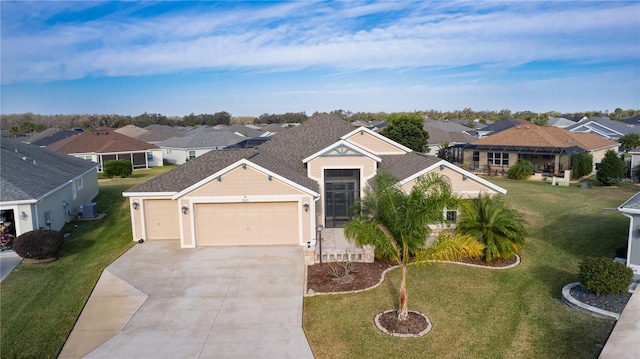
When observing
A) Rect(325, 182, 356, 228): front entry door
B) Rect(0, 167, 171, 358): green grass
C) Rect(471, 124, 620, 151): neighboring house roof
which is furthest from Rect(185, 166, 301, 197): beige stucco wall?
Rect(471, 124, 620, 151): neighboring house roof

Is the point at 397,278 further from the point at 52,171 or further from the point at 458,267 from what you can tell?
the point at 52,171

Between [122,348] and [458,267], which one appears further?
[458,267]

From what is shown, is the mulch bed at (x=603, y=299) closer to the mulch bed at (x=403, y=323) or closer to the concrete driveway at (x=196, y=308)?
the mulch bed at (x=403, y=323)

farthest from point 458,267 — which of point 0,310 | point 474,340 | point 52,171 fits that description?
point 52,171

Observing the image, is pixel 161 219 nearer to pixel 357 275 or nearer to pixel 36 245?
pixel 36 245

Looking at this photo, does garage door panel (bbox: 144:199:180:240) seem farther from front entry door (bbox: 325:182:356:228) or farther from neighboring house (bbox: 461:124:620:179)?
neighboring house (bbox: 461:124:620:179)

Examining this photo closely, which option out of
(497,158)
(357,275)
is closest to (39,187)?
(357,275)

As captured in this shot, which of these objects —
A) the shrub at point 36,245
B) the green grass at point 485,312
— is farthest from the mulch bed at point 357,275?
the shrub at point 36,245
